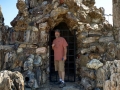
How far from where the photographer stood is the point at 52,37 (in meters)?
7.77

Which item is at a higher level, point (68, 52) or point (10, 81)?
point (68, 52)

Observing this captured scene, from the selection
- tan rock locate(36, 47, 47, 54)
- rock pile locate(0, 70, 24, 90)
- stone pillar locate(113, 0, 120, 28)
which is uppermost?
stone pillar locate(113, 0, 120, 28)

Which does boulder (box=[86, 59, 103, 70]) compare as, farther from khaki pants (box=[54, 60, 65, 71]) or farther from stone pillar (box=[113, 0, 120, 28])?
stone pillar (box=[113, 0, 120, 28])

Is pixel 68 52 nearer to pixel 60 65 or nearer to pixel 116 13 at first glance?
pixel 60 65

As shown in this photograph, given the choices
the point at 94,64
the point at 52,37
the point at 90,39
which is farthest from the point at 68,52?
the point at 94,64

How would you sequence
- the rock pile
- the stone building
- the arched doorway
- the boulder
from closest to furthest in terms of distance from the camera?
the rock pile
the boulder
the stone building
the arched doorway

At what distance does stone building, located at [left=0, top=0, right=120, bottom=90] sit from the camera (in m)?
6.96

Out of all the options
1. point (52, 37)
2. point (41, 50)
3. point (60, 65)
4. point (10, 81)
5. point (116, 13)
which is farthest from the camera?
point (52, 37)

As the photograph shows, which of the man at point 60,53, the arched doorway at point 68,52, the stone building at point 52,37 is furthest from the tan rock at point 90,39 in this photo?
the man at point 60,53

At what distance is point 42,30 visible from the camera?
726 cm

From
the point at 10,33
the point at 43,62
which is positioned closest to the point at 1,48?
the point at 10,33

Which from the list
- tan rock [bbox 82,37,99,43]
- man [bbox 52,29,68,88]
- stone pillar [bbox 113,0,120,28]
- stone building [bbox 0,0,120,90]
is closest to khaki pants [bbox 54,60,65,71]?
man [bbox 52,29,68,88]

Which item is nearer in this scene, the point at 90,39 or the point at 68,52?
the point at 90,39

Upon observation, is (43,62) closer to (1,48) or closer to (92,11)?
(1,48)
